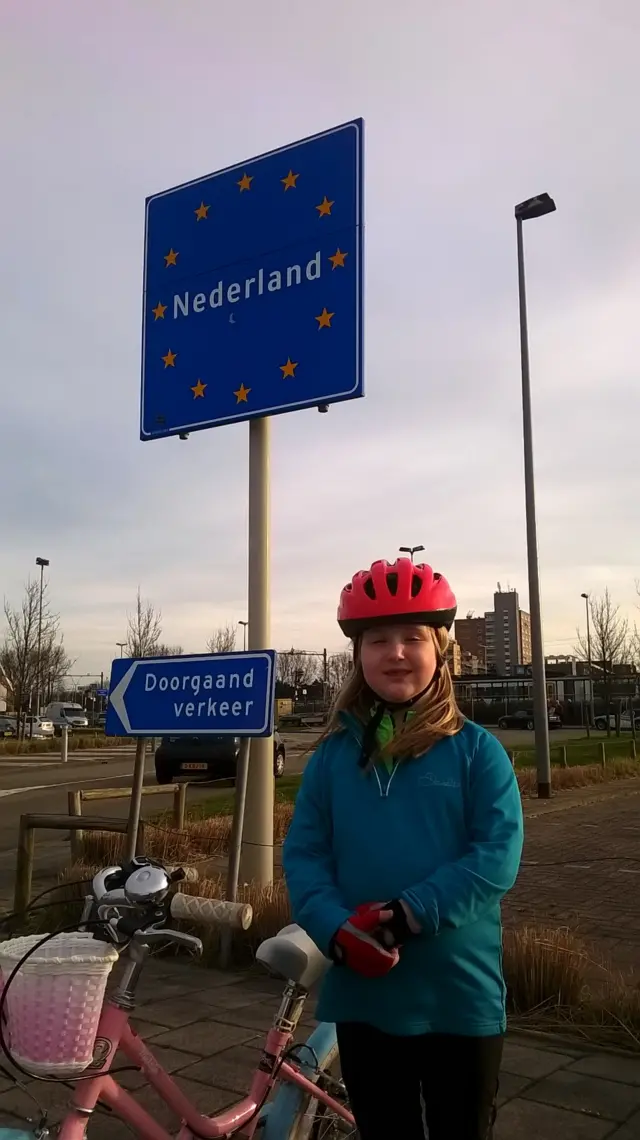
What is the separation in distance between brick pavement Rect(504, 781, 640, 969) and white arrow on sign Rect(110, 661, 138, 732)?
9.90 ft

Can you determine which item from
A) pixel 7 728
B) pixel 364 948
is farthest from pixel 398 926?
pixel 7 728

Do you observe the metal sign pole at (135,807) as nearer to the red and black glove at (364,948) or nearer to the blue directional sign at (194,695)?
the blue directional sign at (194,695)

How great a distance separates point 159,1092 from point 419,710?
4.07 feet

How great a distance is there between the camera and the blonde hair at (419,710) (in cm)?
Answer: 224

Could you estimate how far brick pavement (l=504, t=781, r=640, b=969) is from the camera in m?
6.73

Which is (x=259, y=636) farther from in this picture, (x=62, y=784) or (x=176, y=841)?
(x=62, y=784)

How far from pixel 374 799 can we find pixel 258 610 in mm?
4689

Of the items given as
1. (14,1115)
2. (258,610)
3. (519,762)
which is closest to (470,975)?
(14,1115)

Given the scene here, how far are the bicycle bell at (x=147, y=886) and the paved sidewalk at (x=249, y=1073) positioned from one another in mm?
960

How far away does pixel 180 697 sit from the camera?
233 inches

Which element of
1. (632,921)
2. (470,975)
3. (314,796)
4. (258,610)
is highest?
(258,610)

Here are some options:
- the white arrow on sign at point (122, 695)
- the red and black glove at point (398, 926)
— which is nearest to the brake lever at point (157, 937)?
the red and black glove at point (398, 926)

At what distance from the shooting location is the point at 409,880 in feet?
6.95

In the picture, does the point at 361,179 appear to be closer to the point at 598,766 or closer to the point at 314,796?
the point at 314,796
